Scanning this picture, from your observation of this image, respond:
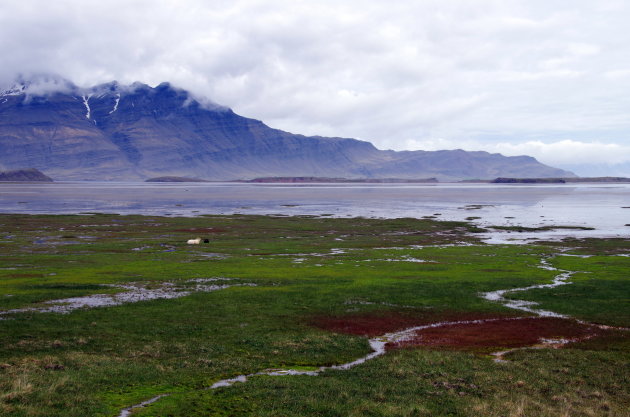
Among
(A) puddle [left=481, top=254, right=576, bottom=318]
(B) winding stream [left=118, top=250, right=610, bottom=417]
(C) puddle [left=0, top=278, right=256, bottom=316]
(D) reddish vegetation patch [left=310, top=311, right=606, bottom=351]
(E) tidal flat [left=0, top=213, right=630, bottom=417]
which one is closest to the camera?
(E) tidal flat [left=0, top=213, right=630, bottom=417]

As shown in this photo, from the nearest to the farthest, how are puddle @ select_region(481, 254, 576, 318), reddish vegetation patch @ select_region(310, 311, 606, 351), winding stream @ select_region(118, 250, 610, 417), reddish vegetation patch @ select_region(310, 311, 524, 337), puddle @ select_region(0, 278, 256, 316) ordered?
winding stream @ select_region(118, 250, 610, 417) < reddish vegetation patch @ select_region(310, 311, 606, 351) < reddish vegetation patch @ select_region(310, 311, 524, 337) < puddle @ select_region(0, 278, 256, 316) < puddle @ select_region(481, 254, 576, 318)

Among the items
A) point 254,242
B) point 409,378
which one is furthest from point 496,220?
point 409,378

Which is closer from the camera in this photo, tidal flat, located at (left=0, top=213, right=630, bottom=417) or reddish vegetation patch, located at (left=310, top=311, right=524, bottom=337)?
tidal flat, located at (left=0, top=213, right=630, bottom=417)

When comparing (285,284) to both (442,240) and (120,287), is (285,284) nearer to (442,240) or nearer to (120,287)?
(120,287)

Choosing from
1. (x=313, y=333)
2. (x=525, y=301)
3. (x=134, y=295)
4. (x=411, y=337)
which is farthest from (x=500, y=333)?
(x=134, y=295)

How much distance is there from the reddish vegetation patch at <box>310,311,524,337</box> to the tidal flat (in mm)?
134

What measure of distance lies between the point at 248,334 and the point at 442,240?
57.1m

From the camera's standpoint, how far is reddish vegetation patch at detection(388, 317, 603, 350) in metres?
29.2

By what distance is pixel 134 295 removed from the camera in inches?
1578

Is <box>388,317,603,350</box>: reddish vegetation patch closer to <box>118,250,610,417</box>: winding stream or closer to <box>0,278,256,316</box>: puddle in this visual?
<box>118,250,610,417</box>: winding stream

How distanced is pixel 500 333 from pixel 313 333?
10.9 m

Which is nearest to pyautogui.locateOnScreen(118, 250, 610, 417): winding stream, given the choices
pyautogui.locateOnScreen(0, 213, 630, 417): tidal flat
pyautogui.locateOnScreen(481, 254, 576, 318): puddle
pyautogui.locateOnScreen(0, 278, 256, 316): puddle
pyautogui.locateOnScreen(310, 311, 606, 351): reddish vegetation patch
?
pyautogui.locateOnScreen(481, 254, 576, 318): puddle

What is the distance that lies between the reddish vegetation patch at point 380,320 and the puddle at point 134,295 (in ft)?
41.1

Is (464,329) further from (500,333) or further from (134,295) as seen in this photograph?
(134,295)
